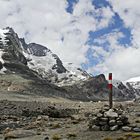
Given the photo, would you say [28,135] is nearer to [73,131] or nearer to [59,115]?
[73,131]

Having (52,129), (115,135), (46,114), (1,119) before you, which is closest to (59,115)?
(46,114)

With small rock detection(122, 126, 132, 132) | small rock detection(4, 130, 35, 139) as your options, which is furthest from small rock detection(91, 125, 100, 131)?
small rock detection(4, 130, 35, 139)

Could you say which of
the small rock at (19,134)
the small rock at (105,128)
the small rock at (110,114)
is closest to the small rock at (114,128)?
the small rock at (105,128)

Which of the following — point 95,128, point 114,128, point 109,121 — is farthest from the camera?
point 95,128

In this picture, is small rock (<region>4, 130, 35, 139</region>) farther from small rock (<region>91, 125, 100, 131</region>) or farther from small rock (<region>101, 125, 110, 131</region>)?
small rock (<region>101, 125, 110, 131</region>)

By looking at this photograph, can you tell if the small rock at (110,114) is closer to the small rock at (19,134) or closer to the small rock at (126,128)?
the small rock at (126,128)

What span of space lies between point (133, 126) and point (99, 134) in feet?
10.0

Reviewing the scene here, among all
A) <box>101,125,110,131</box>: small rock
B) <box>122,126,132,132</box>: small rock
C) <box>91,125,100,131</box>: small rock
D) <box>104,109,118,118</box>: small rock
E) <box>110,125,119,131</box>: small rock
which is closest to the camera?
<box>122,126,132,132</box>: small rock

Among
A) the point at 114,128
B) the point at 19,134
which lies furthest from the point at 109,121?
the point at 19,134

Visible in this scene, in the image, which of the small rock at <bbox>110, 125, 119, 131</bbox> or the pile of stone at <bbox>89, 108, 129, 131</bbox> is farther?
the pile of stone at <bbox>89, 108, 129, 131</bbox>

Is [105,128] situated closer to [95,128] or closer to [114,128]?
[114,128]

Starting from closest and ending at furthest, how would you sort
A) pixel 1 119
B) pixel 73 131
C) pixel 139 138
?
pixel 139 138, pixel 73 131, pixel 1 119

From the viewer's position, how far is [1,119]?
183 feet

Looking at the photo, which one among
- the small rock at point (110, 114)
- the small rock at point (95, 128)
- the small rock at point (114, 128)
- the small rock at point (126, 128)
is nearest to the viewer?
the small rock at point (126, 128)
